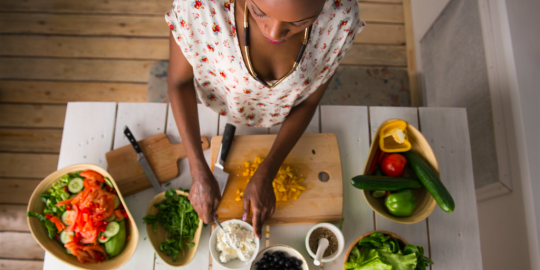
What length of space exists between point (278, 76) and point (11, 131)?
2.22 meters

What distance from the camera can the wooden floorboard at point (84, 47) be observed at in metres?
2.18

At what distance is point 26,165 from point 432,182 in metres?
2.51

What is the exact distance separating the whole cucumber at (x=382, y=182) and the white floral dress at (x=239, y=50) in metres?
0.36

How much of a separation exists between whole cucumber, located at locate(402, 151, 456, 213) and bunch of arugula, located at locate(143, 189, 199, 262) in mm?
830

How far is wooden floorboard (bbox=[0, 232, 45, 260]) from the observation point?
1.89 m

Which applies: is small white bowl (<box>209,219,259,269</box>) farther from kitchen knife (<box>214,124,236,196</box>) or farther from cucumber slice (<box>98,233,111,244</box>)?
cucumber slice (<box>98,233,111,244</box>)

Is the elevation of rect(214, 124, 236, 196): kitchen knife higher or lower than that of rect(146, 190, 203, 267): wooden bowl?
higher

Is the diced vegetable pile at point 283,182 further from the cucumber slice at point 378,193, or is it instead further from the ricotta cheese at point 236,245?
the cucumber slice at point 378,193

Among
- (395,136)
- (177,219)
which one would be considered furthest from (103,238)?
(395,136)

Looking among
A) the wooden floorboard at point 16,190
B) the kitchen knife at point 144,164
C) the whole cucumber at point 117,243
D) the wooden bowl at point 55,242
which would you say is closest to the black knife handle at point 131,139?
the kitchen knife at point 144,164

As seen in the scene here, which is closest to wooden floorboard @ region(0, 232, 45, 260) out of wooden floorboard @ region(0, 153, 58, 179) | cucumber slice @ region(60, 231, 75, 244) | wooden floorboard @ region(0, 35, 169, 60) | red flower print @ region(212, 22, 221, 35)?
wooden floorboard @ region(0, 153, 58, 179)

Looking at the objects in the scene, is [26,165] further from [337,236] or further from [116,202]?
[337,236]

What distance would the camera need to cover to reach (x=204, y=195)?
0.98 metres

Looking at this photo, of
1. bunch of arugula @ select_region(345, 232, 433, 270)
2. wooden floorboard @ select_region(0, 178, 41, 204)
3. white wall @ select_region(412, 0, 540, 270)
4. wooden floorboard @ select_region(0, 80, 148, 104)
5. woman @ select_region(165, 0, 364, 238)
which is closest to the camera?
woman @ select_region(165, 0, 364, 238)
